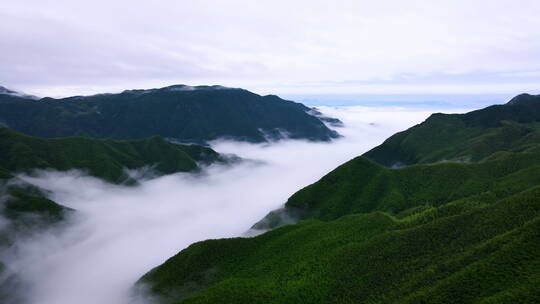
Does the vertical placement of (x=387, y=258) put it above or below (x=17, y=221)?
below

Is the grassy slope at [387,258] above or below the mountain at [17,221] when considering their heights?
below

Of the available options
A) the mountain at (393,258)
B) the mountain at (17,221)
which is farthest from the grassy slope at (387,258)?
the mountain at (17,221)

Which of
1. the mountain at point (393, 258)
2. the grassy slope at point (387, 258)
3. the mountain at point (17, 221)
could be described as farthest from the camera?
the mountain at point (17, 221)

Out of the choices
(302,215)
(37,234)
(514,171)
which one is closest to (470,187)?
(514,171)

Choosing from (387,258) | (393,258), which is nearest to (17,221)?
(387,258)

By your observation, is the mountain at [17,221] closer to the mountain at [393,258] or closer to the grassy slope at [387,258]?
the mountain at [393,258]

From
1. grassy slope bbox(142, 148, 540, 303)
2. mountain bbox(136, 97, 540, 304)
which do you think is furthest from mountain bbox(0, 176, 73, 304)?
grassy slope bbox(142, 148, 540, 303)

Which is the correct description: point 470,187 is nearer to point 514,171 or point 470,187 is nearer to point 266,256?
point 514,171

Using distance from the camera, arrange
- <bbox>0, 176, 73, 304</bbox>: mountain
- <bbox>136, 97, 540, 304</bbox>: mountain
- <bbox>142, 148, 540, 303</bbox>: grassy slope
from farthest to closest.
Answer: <bbox>0, 176, 73, 304</bbox>: mountain
<bbox>142, 148, 540, 303</bbox>: grassy slope
<bbox>136, 97, 540, 304</bbox>: mountain

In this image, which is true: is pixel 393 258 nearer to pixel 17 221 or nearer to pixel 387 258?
pixel 387 258

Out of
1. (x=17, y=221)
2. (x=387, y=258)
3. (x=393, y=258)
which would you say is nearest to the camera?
(x=393, y=258)

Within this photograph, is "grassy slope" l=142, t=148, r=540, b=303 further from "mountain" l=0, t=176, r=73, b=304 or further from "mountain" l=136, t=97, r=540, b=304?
"mountain" l=0, t=176, r=73, b=304
